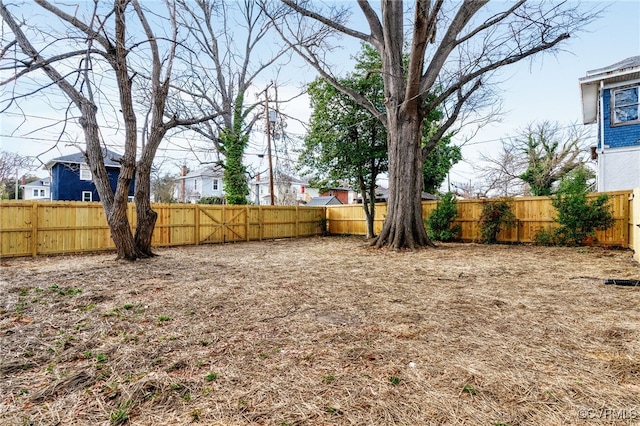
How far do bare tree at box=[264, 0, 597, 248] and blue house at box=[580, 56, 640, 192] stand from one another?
4.18 metres

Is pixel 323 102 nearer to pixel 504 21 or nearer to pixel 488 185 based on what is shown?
pixel 504 21

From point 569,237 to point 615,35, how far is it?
16.5 feet

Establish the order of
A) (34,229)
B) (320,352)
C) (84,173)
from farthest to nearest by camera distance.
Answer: (84,173)
(34,229)
(320,352)

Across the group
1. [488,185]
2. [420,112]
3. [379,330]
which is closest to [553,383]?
[379,330]

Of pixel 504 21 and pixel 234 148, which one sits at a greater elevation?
pixel 504 21

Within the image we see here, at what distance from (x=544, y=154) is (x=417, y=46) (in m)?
14.7

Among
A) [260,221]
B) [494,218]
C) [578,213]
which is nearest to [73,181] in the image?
[260,221]

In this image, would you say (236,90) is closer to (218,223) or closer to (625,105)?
(218,223)

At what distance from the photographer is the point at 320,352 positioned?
2227 mm

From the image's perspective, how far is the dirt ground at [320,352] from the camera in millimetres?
1569

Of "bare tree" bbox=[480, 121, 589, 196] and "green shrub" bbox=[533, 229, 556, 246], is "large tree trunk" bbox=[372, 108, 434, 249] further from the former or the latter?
"bare tree" bbox=[480, 121, 589, 196]

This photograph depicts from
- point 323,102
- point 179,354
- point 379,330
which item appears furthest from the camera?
point 323,102

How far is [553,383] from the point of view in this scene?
1.77 m

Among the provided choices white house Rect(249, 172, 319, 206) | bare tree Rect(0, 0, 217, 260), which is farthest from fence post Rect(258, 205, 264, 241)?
white house Rect(249, 172, 319, 206)
